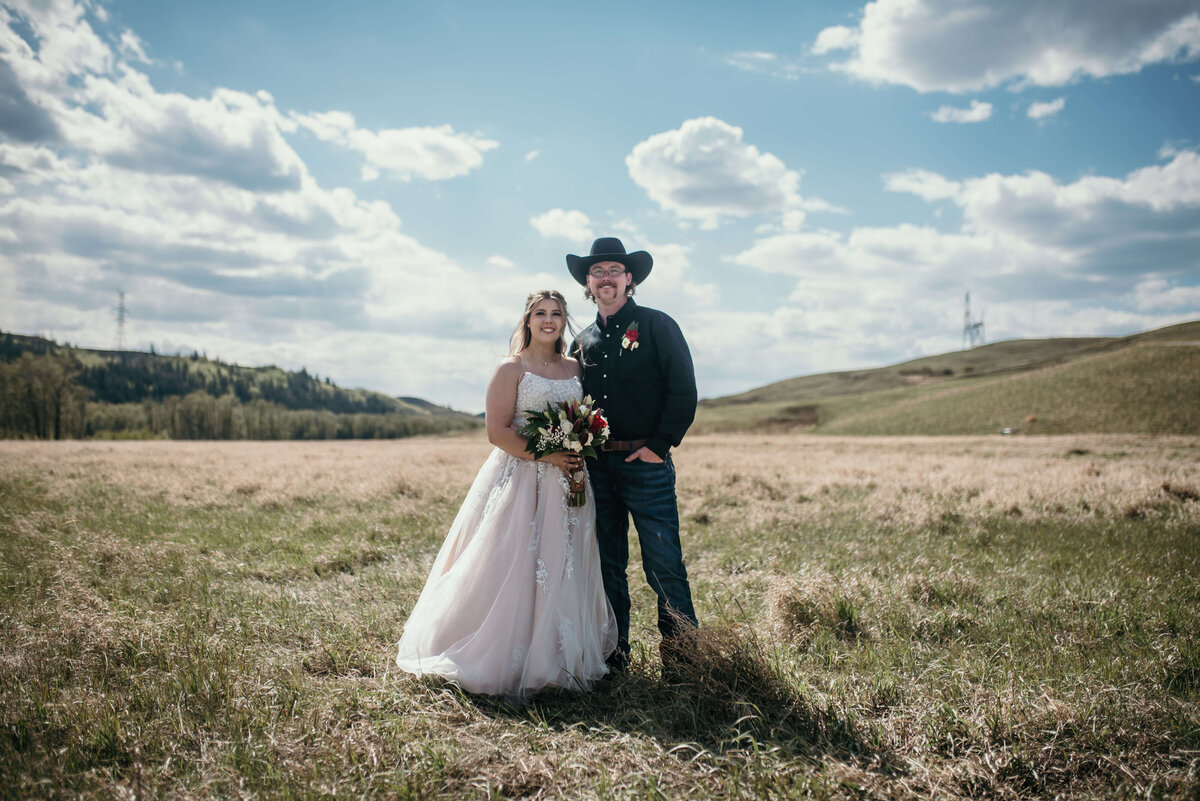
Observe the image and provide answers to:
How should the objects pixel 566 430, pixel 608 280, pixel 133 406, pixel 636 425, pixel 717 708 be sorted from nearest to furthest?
pixel 717 708 < pixel 566 430 < pixel 636 425 < pixel 608 280 < pixel 133 406

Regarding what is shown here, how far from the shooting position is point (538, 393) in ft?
16.0

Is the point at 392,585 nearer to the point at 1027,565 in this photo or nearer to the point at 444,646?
the point at 444,646

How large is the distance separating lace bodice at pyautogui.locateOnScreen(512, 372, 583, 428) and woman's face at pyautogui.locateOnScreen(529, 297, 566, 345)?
1.16 feet

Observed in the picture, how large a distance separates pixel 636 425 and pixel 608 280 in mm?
1268

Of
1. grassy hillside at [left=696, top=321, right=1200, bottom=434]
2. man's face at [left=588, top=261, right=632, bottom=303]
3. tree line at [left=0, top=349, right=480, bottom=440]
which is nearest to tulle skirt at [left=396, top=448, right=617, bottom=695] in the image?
man's face at [left=588, top=261, right=632, bottom=303]

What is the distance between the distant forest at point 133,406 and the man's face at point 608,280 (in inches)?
2961

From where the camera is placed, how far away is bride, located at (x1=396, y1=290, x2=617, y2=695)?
4.43 metres

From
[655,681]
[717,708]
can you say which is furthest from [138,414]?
[717,708]

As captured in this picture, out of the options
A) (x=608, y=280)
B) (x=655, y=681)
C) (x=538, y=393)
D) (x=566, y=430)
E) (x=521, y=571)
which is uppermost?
(x=608, y=280)

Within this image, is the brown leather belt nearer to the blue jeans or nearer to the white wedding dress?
the blue jeans

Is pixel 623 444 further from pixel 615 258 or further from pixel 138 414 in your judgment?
pixel 138 414

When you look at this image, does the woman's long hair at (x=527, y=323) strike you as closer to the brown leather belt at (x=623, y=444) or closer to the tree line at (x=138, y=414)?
the brown leather belt at (x=623, y=444)

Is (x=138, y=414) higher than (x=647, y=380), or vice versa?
(x=647, y=380)

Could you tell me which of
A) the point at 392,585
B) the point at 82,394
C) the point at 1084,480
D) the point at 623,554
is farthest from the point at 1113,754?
the point at 82,394
